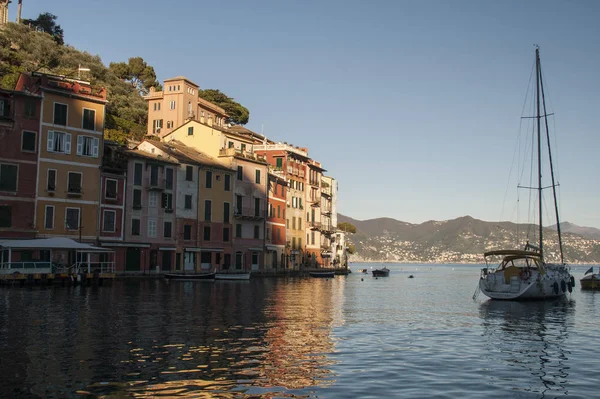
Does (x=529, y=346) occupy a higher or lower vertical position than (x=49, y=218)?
lower

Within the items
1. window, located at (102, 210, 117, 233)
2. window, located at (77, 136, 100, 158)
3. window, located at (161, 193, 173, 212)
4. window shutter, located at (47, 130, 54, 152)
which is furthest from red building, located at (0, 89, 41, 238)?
window, located at (161, 193, 173, 212)

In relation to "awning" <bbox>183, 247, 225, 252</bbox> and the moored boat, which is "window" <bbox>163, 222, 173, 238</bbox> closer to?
"awning" <bbox>183, 247, 225, 252</bbox>

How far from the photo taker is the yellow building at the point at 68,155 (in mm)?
55031

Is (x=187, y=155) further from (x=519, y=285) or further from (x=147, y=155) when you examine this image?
(x=519, y=285)

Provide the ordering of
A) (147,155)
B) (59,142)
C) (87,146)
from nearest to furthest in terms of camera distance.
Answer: (59,142), (87,146), (147,155)

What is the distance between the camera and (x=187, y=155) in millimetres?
72625

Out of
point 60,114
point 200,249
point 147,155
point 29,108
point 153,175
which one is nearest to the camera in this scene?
point 29,108

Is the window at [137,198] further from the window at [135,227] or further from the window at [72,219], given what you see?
the window at [72,219]

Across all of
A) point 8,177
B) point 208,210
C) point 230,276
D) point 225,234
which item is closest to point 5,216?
point 8,177

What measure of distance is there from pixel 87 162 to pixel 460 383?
49158 millimetres

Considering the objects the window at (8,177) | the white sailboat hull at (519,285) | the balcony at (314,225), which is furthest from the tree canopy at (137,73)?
the white sailboat hull at (519,285)

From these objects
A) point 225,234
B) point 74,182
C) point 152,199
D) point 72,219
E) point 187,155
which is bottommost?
point 225,234

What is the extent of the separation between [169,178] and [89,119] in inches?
461

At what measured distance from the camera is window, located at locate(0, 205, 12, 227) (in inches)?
2031
